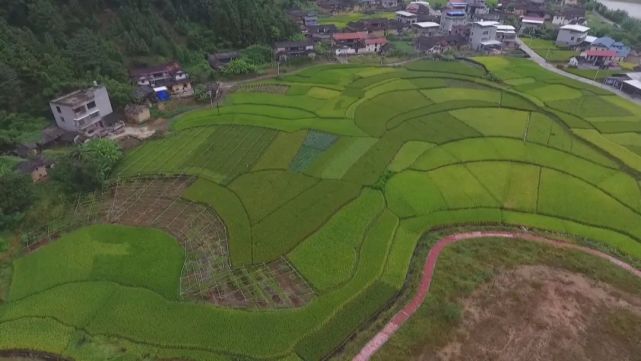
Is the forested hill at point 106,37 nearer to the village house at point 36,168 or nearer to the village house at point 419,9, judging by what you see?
the village house at point 36,168

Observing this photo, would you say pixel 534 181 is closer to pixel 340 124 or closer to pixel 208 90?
pixel 340 124

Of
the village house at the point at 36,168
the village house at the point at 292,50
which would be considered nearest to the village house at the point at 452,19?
the village house at the point at 292,50

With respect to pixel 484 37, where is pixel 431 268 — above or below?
below

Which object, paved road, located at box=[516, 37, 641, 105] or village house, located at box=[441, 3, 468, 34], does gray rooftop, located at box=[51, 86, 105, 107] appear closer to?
paved road, located at box=[516, 37, 641, 105]

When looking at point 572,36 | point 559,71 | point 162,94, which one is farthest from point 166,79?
point 572,36

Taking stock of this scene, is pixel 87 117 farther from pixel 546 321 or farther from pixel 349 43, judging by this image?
pixel 349 43

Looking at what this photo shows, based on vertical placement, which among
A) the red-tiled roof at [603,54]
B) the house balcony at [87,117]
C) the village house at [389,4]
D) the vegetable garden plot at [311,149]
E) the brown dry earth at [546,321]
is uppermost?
the village house at [389,4]

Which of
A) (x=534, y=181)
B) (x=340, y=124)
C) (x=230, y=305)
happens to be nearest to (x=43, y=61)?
(x=340, y=124)
